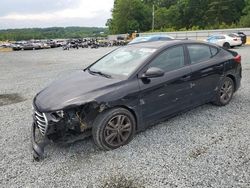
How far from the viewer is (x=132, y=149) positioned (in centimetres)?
396

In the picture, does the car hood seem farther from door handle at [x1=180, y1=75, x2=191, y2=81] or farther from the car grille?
door handle at [x1=180, y1=75, x2=191, y2=81]

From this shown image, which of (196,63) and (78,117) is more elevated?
(196,63)

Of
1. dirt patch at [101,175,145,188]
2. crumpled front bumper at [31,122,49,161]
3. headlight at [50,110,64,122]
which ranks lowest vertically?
dirt patch at [101,175,145,188]

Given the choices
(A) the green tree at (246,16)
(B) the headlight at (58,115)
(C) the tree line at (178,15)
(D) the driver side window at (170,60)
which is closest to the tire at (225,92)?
(D) the driver side window at (170,60)

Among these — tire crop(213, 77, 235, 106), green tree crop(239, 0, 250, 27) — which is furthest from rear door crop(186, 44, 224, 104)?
green tree crop(239, 0, 250, 27)

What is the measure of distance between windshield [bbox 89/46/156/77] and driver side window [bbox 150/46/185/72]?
0.18 meters

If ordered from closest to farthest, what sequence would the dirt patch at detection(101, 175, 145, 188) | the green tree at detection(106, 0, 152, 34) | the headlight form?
the dirt patch at detection(101, 175, 145, 188), the headlight, the green tree at detection(106, 0, 152, 34)

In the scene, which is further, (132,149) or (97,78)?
(97,78)

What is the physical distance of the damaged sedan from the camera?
3.73 m

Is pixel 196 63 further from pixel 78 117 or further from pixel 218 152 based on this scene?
pixel 78 117

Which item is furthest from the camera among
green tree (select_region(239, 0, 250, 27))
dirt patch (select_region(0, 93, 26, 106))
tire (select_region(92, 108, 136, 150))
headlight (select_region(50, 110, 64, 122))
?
green tree (select_region(239, 0, 250, 27))

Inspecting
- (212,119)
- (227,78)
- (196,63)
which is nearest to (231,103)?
(227,78)

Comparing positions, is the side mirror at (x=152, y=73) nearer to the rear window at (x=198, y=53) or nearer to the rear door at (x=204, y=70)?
the rear door at (x=204, y=70)

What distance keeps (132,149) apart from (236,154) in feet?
4.84
